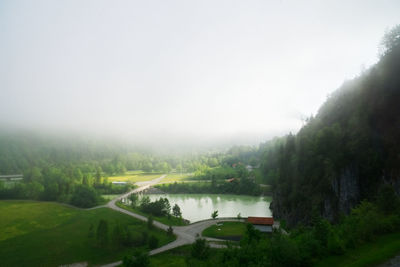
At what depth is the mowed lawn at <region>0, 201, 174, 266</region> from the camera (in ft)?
105

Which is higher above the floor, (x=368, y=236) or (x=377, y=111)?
(x=377, y=111)

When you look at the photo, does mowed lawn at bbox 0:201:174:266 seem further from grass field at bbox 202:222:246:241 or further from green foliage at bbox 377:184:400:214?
green foliage at bbox 377:184:400:214

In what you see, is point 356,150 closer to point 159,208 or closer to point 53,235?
point 159,208

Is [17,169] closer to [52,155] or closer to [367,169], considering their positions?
[52,155]

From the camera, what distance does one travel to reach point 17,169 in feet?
445

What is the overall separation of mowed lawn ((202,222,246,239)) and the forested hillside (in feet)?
27.9

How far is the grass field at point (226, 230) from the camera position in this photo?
3880 centimetres

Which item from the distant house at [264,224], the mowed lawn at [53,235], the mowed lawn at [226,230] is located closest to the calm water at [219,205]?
the mowed lawn at [226,230]

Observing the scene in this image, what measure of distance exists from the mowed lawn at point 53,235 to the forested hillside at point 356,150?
75.9 ft

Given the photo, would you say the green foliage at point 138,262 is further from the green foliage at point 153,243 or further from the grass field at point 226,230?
the grass field at point 226,230

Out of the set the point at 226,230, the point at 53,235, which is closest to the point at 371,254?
the point at 226,230

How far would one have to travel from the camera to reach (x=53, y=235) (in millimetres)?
40250

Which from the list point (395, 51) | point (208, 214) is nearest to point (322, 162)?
point (395, 51)

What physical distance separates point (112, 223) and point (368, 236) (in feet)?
142
